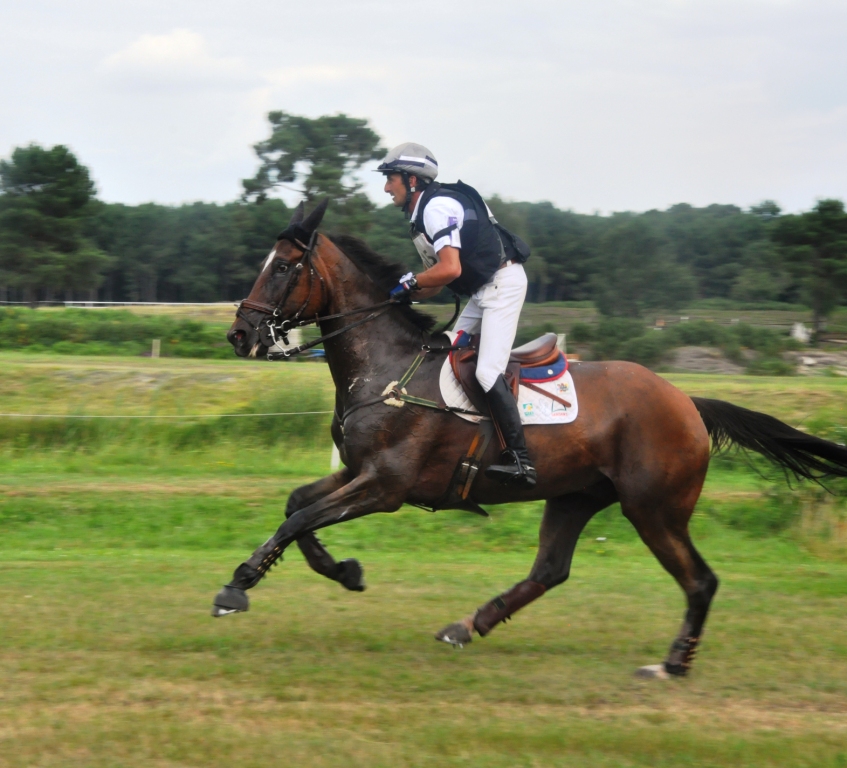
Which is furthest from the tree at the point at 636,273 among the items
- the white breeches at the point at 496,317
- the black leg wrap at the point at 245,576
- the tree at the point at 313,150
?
the black leg wrap at the point at 245,576

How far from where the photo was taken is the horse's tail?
6.86 metres

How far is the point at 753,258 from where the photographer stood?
36.9 meters

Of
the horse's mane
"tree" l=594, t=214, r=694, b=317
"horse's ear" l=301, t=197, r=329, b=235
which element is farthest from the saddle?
"tree" l=594, t=214, r=694, b=317

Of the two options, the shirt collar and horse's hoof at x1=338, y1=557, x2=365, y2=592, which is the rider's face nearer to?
the shirt collar

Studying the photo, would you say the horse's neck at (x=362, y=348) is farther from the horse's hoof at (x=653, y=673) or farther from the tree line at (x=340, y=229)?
the tree line at (x=340, y=229)

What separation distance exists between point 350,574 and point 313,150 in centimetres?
3901

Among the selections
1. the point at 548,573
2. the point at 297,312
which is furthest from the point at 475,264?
the point at 548,573

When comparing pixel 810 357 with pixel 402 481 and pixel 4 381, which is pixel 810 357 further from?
pixel 402 481

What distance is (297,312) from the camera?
6.22 metres

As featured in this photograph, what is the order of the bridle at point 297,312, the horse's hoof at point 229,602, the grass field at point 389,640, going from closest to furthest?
the grass field at point 389,640 < the horse's hoof at point 229,602 < the bridle at point 297,312

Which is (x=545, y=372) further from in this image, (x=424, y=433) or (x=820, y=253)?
(x=820, y=253)

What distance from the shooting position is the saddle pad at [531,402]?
6.20m

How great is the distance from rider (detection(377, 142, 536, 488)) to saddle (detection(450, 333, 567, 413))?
13cm

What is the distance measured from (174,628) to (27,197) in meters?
45.7
